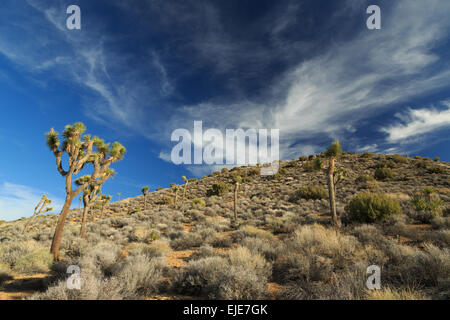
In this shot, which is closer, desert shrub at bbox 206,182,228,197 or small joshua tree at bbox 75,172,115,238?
small joshua tree at bbox 75,172,115,238

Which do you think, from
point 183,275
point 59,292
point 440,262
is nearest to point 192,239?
point 183,275

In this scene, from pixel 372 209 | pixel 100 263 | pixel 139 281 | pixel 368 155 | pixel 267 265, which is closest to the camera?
pixel 139 281

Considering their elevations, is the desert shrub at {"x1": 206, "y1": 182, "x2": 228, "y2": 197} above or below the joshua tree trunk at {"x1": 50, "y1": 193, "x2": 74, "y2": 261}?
above

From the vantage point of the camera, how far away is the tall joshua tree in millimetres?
9203

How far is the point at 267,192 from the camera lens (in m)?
30.2

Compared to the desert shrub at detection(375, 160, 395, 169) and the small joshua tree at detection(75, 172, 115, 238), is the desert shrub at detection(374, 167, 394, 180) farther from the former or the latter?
the small joshua tree at detection(75, 172, 115, 238)

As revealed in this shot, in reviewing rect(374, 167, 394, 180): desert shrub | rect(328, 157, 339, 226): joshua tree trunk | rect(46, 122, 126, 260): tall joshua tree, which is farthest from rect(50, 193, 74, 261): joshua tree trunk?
rect(374, 167, 394, 180): desert shrub

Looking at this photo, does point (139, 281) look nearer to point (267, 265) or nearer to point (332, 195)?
point (267, 265)

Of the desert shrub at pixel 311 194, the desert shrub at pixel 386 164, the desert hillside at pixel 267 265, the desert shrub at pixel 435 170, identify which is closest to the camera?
the desert hillside at pixel 267 265

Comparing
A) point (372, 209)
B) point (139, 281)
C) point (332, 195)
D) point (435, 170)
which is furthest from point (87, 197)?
point (435, 170)

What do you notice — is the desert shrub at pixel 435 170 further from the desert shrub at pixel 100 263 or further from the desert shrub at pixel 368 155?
the desert shrub at pixel 100 263

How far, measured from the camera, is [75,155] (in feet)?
31.9

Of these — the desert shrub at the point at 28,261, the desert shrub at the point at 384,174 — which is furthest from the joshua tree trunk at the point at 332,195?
the desert shrub at the point at 384,174

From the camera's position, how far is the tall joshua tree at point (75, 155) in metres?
9.20
